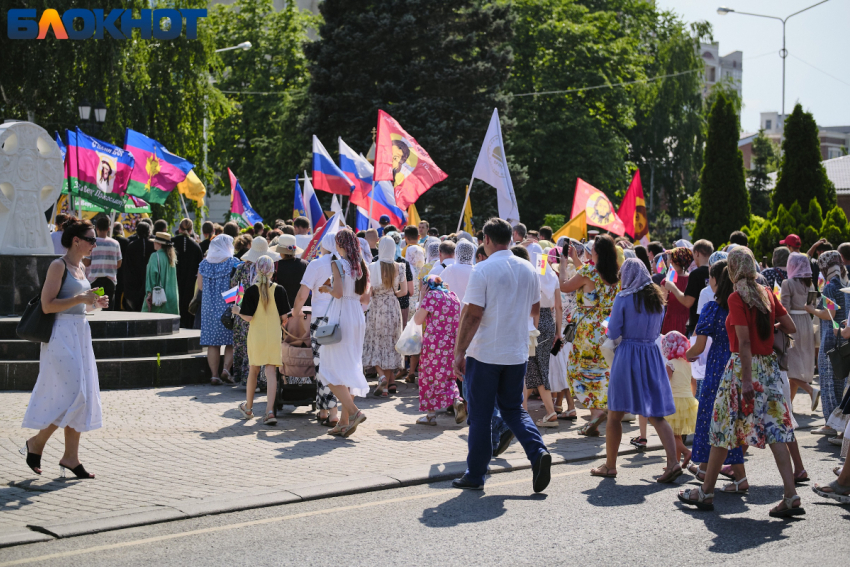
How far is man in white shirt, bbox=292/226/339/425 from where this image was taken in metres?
9.12

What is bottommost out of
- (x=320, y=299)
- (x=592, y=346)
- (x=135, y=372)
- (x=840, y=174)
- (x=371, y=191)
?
(x=135, y=372)

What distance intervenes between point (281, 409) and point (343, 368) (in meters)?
1.60

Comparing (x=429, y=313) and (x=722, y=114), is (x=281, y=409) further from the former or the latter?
(x=722, y=114)

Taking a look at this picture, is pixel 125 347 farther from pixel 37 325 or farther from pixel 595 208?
pixel 595 208

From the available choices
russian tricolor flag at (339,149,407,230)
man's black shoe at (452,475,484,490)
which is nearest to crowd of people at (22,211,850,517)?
man's black shoe at (452,475,484,490)

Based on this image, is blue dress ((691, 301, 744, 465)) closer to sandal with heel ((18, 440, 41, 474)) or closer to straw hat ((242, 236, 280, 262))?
sandal with heel ((18, 440, 41, 474))

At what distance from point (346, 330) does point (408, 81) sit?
2499 cm

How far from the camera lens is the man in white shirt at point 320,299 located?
29.9ft

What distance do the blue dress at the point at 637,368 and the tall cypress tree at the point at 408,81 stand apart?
2480cm

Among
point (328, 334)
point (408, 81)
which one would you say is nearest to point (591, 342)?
point (328, 334)

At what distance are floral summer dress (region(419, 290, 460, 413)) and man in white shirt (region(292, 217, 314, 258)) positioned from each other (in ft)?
14.3

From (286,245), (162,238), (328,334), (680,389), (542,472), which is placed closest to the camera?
(542,472)

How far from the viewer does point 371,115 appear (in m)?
32.5

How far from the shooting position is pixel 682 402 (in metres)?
8.20
